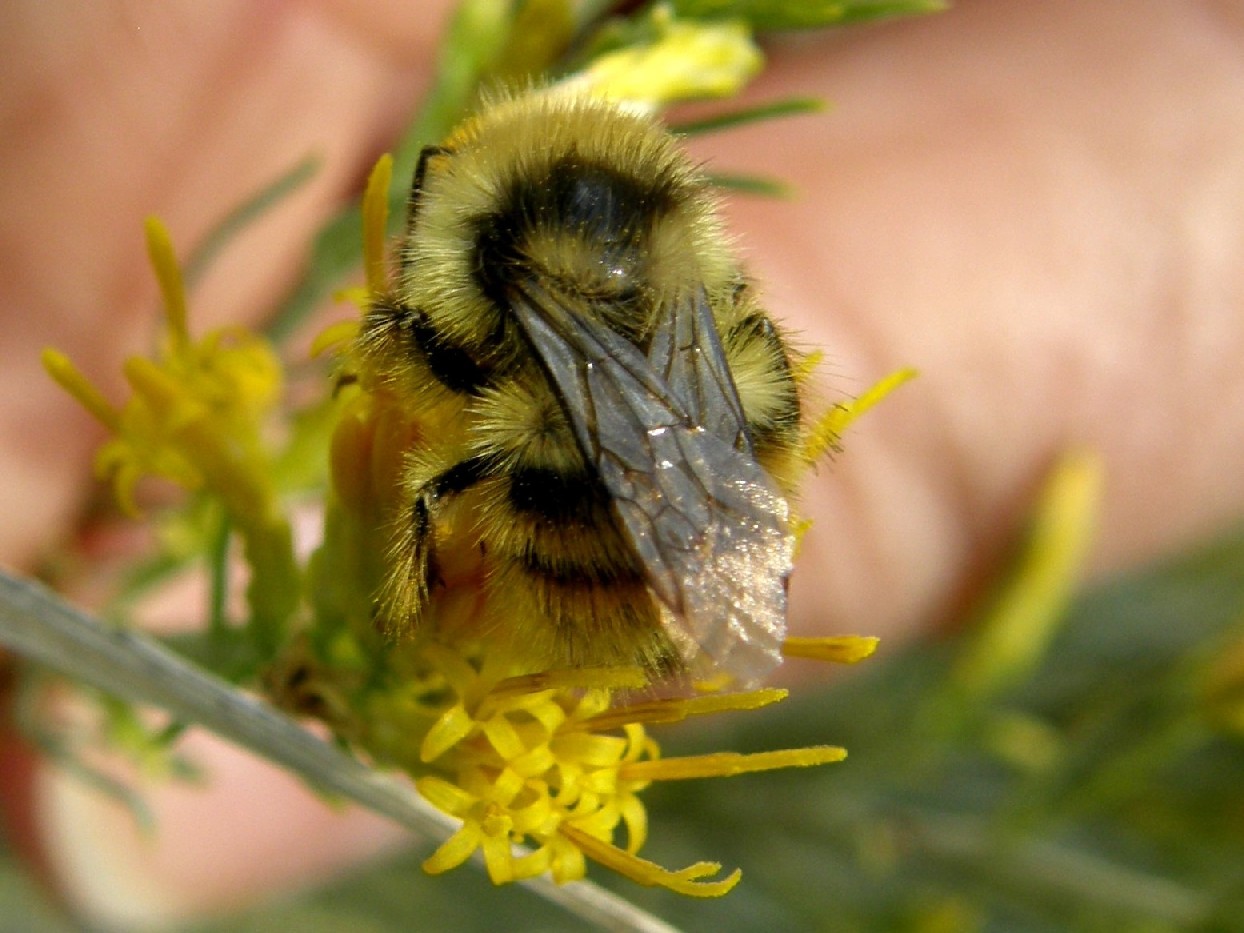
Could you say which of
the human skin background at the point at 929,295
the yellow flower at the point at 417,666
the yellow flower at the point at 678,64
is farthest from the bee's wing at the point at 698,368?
the human skin background at the point at 929,295

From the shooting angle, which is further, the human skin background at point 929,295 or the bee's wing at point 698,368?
the human skin background at point 929,295

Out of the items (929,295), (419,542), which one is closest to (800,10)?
(419,542)

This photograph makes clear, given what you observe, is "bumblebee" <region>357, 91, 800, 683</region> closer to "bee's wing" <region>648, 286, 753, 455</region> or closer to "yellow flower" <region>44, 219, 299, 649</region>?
"bee's wing" <region>648, 286, 753, 455</region>

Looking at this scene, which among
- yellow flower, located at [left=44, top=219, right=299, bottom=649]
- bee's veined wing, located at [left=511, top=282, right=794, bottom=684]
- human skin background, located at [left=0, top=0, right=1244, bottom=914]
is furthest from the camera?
human skin background, located at [left=0, top=0, right=1244, bottom=914]

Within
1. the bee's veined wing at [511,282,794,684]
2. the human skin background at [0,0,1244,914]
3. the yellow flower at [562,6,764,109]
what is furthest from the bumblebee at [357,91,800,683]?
the human skin background at [0,0,1244,914]

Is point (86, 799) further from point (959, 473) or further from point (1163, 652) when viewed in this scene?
point (1163, 652)

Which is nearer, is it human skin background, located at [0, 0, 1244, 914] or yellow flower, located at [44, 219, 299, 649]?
yellow flower, located at [44, 219, 299, 649]

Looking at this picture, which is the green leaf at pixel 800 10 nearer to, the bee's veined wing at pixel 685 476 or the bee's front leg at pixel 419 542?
the bee's veined wing at pixel 685 476
